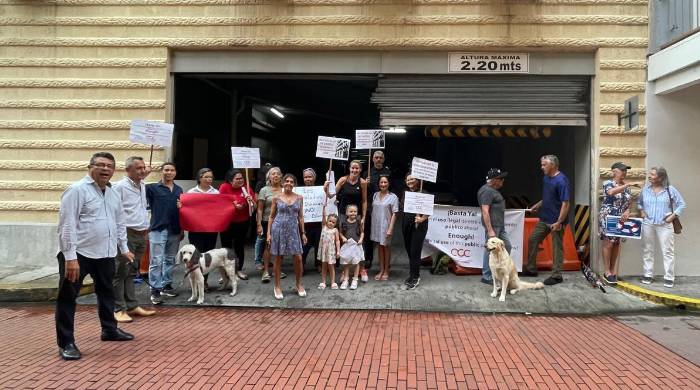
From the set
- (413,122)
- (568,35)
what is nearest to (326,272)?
(413,122)

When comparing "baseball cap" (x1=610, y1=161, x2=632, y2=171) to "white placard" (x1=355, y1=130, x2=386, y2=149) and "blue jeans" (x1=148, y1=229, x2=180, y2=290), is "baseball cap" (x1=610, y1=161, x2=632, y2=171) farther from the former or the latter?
"blue jeans" (x1=148, y1=229, x2=180, y2=290)

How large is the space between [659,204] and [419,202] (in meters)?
3.81

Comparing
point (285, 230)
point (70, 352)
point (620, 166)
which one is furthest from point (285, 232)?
point (620, 166)

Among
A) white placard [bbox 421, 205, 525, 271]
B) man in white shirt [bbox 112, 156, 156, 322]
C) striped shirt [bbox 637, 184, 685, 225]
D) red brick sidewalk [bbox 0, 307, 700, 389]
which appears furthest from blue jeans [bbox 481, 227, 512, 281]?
man in white shirt [bbox 112, 156, 156, 322]

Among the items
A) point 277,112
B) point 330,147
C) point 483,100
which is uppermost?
point 277,112

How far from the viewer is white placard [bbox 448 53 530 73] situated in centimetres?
889

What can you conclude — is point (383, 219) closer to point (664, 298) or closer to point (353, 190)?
point (353, 190)

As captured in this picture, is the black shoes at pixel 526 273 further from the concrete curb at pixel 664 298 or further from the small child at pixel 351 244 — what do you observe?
the small child at pixel 351 244

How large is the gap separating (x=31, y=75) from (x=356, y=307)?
294 inches

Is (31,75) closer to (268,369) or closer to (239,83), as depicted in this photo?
(239,83)

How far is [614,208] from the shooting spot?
7934mm

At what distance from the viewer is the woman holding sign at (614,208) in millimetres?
7852

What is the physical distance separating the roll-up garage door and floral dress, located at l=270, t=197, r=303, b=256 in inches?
118

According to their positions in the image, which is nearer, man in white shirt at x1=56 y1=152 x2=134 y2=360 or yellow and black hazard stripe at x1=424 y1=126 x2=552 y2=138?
man in white shirt at x1=56 y1=152 x2=134 y2=360
